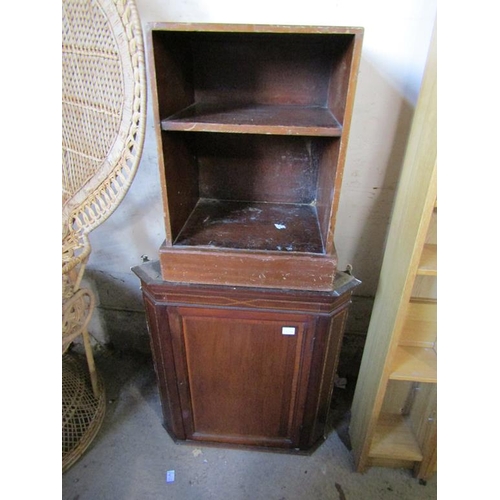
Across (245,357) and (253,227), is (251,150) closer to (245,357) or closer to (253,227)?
(253,227)

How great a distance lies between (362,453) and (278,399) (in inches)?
15.2

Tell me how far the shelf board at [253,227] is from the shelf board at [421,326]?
0.43 meters

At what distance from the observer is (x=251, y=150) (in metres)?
1.18

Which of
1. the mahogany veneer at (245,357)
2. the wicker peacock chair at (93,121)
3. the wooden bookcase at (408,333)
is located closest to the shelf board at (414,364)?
the wooden bookcase at (408,333)

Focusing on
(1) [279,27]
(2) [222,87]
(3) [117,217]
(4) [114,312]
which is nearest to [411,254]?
(1) [279,27]

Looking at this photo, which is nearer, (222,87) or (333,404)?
(222,87)

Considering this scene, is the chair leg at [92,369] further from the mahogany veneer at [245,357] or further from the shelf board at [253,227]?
the shelf board at [253,227]

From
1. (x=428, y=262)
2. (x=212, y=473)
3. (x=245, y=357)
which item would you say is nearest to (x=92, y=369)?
(x=212, y=473)

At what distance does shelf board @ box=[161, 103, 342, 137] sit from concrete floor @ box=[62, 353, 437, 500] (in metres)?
1.23

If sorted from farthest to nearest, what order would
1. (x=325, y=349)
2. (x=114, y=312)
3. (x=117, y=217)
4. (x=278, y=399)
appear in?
(x=114, y=312) < (x=117, y=217) < (x=278, y=399) < (x=325, y=349)

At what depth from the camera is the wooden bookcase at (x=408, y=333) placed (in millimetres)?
918

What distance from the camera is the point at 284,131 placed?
839 millimetres

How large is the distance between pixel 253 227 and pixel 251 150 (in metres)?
0.28

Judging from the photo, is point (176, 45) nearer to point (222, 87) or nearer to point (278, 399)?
point (222, 87)
